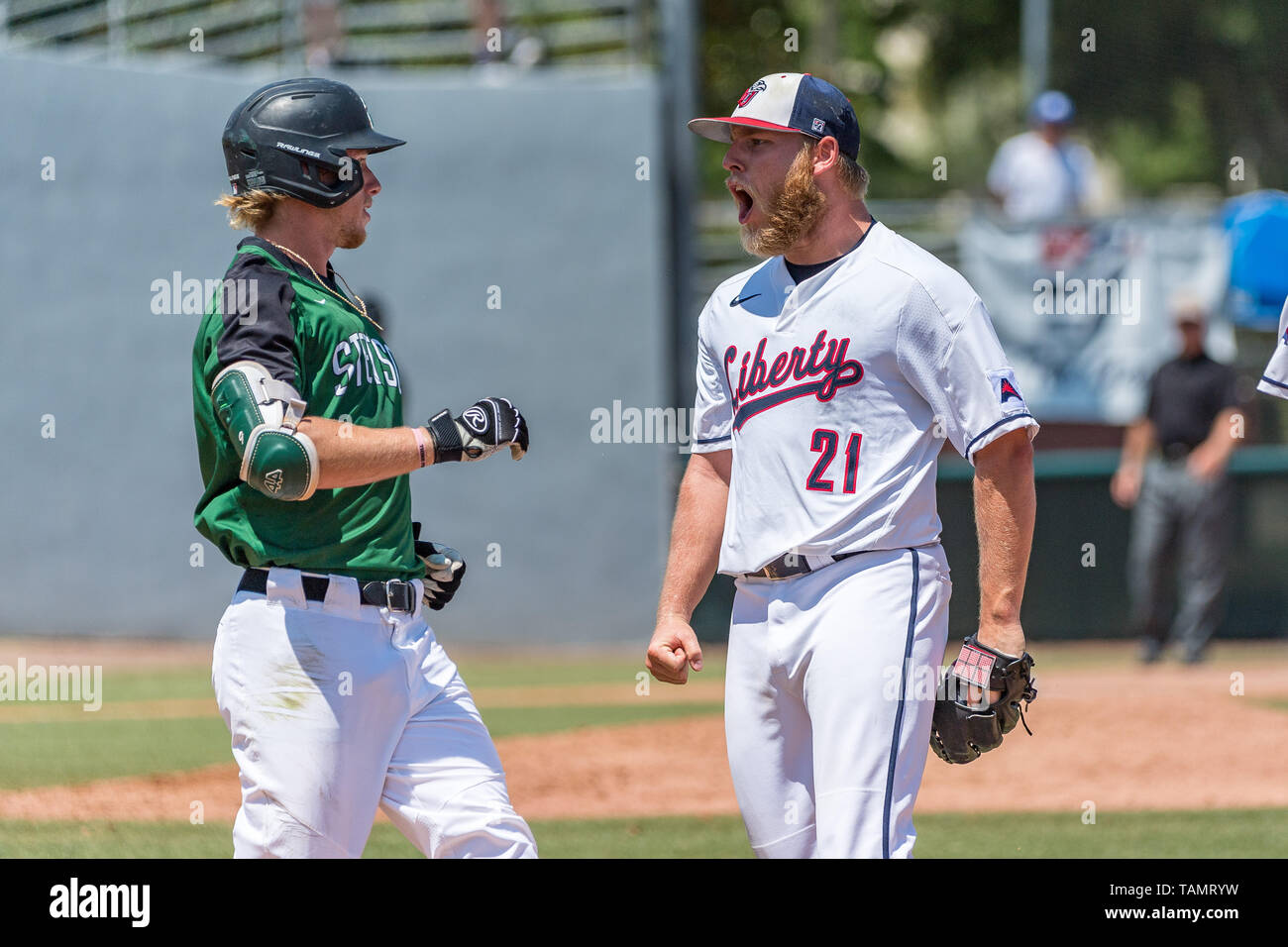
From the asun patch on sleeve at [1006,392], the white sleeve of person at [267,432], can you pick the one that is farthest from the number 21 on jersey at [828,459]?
→ the white sleeve of person at [267,432]

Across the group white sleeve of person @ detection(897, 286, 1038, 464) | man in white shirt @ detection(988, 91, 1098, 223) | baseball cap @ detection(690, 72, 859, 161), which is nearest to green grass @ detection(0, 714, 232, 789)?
baseball cap @ detection(690, 72, 859, 161)

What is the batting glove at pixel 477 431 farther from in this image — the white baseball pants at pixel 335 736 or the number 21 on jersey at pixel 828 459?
the number 21 on jersey at pixel 828 459

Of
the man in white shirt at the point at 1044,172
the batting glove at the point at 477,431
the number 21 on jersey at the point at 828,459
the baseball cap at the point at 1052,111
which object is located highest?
the baseball cap at the point at 1052,111

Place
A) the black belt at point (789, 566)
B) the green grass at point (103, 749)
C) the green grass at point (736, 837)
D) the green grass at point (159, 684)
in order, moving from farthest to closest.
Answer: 1. the green grass at point (159, 684)
2. the green grass at point (103, 749)
3. the green grass at point (736, 837)
4. the black belt at point (789, 566)

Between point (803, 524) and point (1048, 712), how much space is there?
23.3 feet

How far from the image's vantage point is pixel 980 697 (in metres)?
3.64

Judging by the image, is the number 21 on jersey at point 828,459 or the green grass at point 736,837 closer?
the number 21 on jersey at point 828,459

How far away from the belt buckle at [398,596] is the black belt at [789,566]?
82 centimetres

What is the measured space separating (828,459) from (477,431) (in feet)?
2.69

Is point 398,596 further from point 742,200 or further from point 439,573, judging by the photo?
point 742,200

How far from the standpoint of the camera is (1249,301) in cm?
1380

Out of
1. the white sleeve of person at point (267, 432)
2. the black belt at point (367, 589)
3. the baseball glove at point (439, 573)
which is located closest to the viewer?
the white sleeve of person at point (267, 432)

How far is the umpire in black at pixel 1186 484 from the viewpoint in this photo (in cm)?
1248

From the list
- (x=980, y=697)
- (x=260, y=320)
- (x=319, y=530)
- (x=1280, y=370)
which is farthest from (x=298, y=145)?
(x=1280, y=370)
